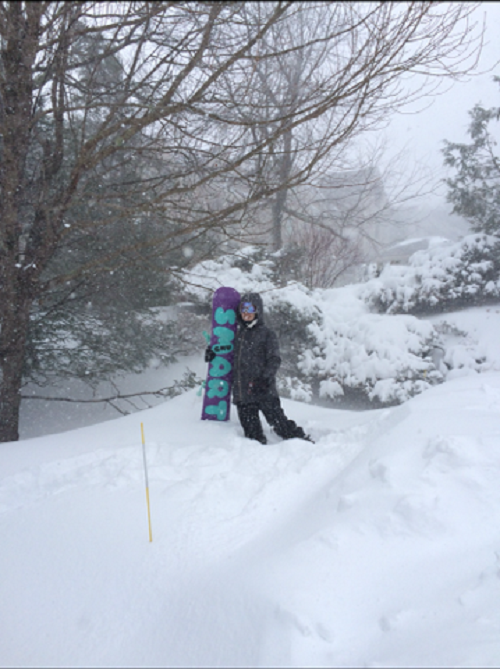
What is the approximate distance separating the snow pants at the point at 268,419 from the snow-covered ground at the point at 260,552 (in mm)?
666

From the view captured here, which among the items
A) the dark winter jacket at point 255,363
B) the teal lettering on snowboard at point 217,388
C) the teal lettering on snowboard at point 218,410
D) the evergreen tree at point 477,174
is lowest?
the teal lettering on snowboard at point 218,410

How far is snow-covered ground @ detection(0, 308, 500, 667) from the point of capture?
2.04m

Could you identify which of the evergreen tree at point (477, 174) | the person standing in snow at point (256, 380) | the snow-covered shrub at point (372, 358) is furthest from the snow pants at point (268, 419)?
the evergreen tree at point (477, 174)

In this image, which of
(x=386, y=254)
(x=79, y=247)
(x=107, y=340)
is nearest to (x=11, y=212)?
(x=79, y=247)

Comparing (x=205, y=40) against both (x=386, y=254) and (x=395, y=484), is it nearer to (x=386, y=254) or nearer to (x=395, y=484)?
(x=395, y=484)

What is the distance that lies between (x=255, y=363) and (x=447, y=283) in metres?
6.83

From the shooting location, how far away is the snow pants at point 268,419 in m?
4.76

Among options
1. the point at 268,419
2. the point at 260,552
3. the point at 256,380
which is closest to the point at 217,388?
the point at 256,380

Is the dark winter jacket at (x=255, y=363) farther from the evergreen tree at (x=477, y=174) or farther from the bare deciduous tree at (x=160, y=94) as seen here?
the evergreen tree at (x=477, y=174)

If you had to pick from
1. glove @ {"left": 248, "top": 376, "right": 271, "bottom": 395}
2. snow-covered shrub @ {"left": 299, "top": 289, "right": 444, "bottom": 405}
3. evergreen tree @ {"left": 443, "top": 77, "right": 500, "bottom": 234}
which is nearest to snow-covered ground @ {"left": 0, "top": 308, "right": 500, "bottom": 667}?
A: glove @ {"left": 248, "top": 376, "right": 271, "bottom": 395}

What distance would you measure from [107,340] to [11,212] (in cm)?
336

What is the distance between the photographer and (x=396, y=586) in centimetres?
229

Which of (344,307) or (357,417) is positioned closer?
(357,417)

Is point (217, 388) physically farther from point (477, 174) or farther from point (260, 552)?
point (477, 174)
